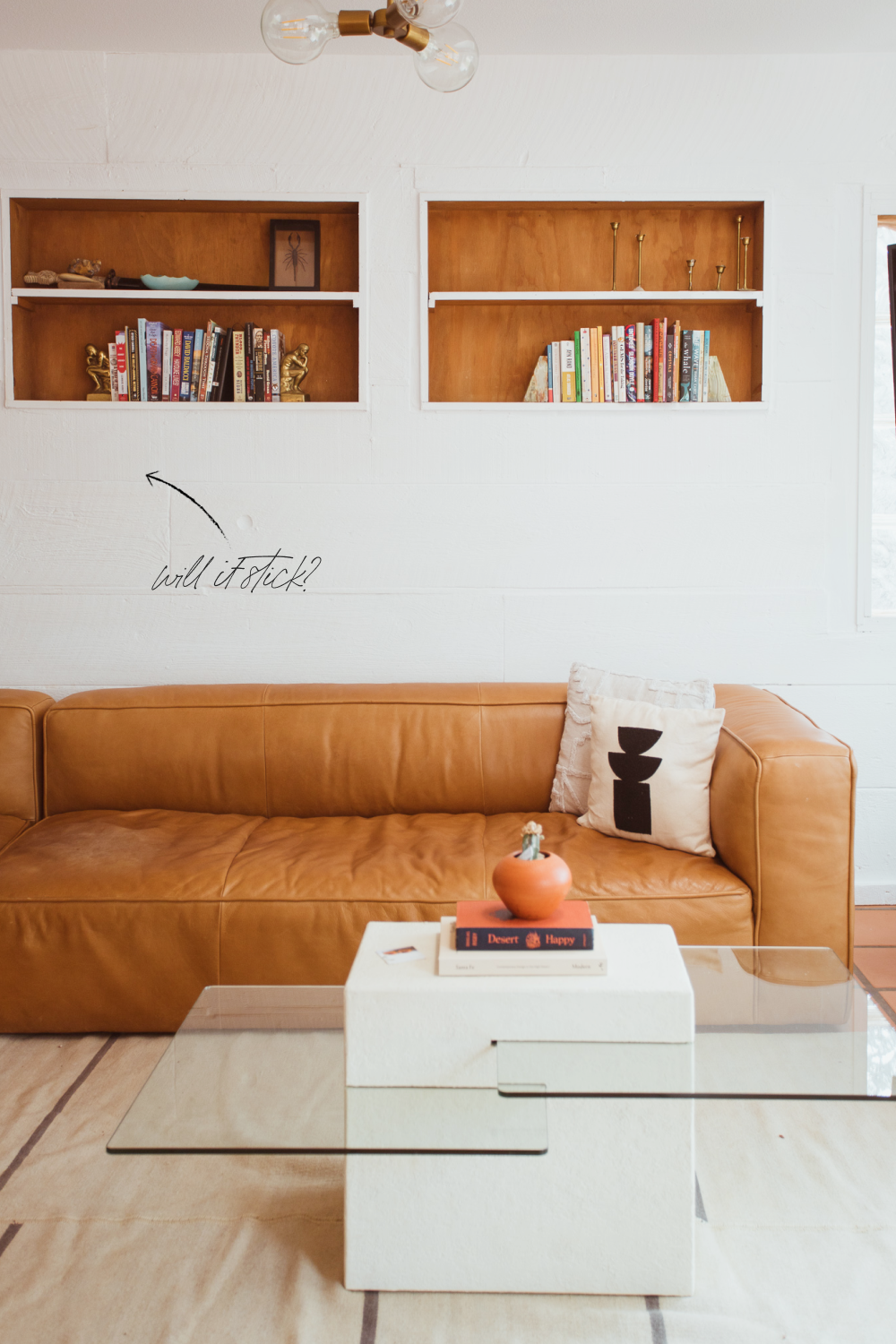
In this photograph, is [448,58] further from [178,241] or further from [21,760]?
[21,760]

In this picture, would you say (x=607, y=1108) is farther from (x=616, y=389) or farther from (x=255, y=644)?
(x=616, y=389)

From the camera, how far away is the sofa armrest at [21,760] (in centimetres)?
→ 265

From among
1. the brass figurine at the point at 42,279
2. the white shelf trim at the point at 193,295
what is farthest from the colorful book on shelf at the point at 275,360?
the brass figurine at the point at 42,279

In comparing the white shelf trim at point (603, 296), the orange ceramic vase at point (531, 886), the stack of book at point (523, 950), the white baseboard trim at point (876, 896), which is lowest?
the white baseboard trim at point (876, 896)

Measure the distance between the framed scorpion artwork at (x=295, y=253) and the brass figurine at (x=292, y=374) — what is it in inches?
8.8

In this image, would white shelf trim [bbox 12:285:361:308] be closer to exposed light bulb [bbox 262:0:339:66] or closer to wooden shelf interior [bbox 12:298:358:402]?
wooden shelf interior [bbox 12:298:358:402]

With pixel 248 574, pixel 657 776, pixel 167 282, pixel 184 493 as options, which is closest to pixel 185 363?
pixel 167 282

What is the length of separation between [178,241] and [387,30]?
1798 millimetres

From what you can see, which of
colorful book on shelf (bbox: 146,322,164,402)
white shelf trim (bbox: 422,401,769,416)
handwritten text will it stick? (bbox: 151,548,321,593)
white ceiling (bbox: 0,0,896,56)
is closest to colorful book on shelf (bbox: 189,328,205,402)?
colorful book on shelf (bbox: 146,322,164,402)

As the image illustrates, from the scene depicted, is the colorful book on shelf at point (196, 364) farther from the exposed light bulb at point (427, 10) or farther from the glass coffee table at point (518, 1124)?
the glass coffee table at point (518, 1124)

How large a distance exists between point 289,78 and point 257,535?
4.50ft

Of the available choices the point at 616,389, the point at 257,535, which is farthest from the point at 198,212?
the point at 616,389

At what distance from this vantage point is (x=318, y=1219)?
1.57 meters

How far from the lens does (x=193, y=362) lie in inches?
118
